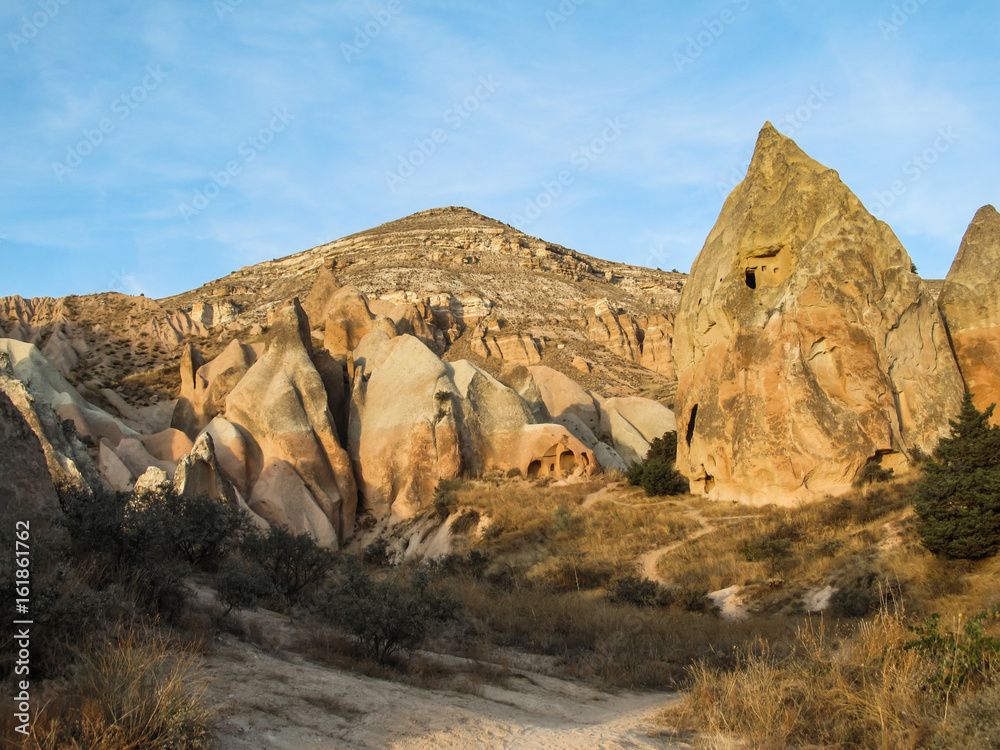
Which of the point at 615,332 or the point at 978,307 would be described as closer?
the point at 978,307

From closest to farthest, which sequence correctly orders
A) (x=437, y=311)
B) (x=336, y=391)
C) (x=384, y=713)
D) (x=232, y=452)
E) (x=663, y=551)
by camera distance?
1. (x=384, y=713)
2. (x=663, y=551)
3. (x=232, y=452)
4. (x=336, y=391)
5. (x=437, y=311)

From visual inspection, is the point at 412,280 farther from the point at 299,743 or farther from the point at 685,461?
the point at 299,743

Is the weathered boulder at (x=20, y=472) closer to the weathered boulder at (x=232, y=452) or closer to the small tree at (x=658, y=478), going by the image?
the small tree at (x=658, y=478)

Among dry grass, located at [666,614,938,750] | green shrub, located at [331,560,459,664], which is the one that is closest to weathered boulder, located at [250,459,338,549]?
green shrub, located at [331,560,459,664]

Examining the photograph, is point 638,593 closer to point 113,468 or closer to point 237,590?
point 237,590

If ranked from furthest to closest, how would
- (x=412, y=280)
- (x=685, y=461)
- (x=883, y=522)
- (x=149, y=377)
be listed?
(x=412, y=280) < (x=149, y=377) < (x=685, y=461) < (x=883, y=522)

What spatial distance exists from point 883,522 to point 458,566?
9542mm

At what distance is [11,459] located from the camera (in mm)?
6875

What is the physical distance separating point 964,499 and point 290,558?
10519mm

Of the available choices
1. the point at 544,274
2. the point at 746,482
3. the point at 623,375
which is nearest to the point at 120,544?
the point at 746,482

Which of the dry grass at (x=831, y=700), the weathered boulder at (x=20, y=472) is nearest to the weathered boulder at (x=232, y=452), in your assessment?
the weathered boulder at (x=20, y=472)

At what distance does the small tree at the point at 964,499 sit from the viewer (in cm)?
1075

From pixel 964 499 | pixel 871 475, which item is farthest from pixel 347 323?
pixel 964 499

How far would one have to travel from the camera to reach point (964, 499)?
11227mm
